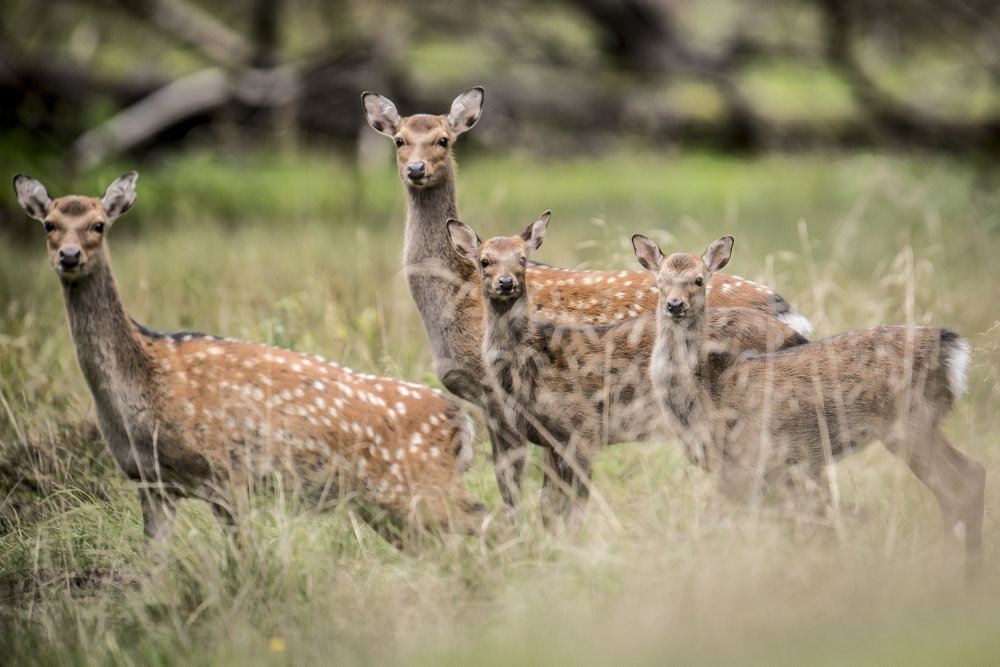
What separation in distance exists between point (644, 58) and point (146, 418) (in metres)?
11.6

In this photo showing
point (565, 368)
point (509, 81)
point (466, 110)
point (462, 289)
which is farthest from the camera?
point (509, 81)

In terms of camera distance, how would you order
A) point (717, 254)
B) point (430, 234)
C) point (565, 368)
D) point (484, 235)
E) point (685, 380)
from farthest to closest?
point (484, 235) → point (430, 234) → point (565, 368) → point (717, 254) → point (685, 380)

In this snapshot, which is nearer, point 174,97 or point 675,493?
point 675,493

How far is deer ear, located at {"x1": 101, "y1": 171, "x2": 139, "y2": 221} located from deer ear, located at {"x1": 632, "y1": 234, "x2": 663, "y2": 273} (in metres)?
2.18

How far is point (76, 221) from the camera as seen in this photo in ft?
17.8

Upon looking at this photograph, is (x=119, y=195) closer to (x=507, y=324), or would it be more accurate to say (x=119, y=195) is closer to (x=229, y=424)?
(x=229, y=424)

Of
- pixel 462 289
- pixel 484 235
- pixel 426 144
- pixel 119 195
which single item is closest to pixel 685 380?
pixel 462 289

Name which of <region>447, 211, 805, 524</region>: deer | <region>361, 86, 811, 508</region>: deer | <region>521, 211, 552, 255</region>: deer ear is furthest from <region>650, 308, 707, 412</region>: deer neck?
<region>521, 211, 552, 255</region>: deer ear

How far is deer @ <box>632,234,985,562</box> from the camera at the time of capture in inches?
199

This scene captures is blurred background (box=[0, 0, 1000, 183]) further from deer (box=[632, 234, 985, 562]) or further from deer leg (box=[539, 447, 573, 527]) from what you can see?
deer leg (box=[539, 447, 573, 527])

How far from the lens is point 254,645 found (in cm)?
430

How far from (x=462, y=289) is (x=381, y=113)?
1.06 metres

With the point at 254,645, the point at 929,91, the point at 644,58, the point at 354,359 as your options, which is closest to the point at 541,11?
the point at 644,58

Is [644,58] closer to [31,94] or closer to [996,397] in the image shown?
[31,94]
